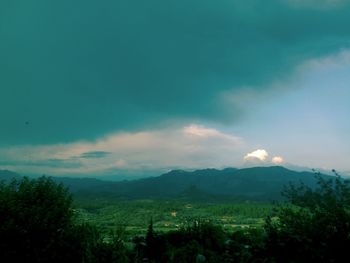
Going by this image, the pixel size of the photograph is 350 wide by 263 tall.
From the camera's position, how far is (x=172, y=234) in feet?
201

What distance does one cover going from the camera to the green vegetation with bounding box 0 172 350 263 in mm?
29172

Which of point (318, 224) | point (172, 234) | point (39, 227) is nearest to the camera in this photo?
point (318, 224)

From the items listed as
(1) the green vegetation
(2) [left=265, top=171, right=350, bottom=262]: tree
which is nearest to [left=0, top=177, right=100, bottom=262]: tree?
(1) the green vegetation

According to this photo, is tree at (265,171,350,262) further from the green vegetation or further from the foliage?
the foliage

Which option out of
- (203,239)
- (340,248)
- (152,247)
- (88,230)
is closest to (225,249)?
(203,239)

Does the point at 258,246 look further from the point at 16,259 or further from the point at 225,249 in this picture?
the point at 16,259

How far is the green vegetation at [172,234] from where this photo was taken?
29172 millimetres

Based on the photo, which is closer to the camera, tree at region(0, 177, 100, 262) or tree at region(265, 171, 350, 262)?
tree at region(265, 171, 350, 262)

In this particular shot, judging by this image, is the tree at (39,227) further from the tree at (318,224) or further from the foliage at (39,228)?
the tree at (318,224)

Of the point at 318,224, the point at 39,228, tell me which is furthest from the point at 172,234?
the point at 318,224

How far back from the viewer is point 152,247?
57.2 meters

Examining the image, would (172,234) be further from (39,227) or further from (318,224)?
(318,224)

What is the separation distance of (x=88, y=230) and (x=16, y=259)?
27.0 feet

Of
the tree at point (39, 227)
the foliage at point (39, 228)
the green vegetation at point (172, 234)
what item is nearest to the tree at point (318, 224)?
the green vegetation at point (172, 234)
